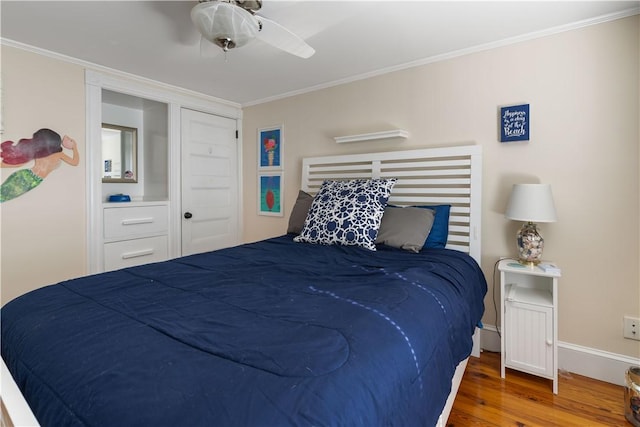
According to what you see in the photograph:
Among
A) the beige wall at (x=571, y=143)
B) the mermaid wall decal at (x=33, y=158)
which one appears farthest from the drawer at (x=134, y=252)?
the beige wall at (x=571, y=143)

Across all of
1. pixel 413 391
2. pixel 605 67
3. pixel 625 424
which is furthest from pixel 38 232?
pixel 605 67

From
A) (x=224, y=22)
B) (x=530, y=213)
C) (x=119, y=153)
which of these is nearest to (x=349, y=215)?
(x=530, y=213)

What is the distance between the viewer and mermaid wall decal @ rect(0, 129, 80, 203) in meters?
2.32

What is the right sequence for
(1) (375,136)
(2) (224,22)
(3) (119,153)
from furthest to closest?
(3) (119,153), (1) (375,136), (2) (224,22)

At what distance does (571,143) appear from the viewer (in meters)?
2.10

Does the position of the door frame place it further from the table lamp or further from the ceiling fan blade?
the table lamp

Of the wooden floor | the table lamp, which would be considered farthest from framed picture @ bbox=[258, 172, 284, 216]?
the wooden floor

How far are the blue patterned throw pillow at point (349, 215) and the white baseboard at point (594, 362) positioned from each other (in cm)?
142

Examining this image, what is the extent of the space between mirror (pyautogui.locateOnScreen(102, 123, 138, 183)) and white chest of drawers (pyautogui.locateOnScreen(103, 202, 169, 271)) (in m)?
0.60

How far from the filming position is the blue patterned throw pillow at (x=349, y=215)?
2.27 metres

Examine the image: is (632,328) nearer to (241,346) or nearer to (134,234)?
(241,346)

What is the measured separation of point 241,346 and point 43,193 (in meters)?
2.50

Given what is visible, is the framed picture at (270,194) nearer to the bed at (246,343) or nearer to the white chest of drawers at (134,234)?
the white chest of drawers at (134,234)

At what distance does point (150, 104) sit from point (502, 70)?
3.26 meters
